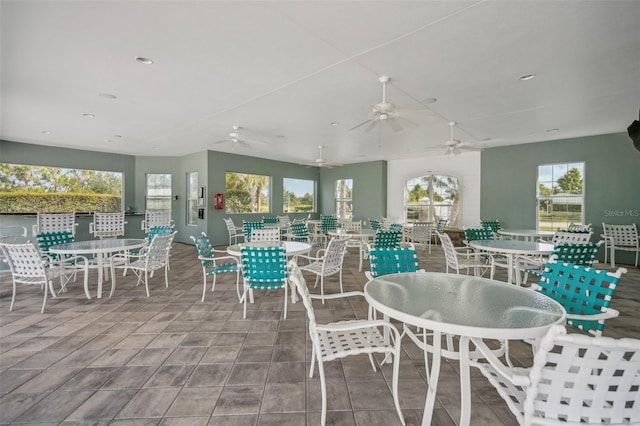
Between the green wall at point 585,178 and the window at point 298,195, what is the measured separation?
652 centimetres

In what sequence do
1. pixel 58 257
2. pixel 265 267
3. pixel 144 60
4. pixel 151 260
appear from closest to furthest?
pixel 265 267 → pixel 144 60 → pixel 151 260 → pixel 58 257

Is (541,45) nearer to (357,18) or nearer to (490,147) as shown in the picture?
(357,18)

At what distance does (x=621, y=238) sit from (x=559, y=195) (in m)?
1.65

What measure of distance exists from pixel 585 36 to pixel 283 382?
4.23 metres

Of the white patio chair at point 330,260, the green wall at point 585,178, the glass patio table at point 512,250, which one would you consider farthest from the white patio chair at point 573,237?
the white patio chair at point 330,260

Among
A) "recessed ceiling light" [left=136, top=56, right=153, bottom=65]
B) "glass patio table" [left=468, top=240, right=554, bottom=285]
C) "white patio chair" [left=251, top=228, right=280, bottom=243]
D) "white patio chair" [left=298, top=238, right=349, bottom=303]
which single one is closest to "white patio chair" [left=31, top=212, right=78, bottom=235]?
"white patio chair" [left=251, top=228, right=280, bottom=243]

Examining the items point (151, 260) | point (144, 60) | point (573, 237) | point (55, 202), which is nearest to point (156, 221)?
point (55, 202)

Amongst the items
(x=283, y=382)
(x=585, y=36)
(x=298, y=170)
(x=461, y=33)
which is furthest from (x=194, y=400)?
(x=298, y=170)

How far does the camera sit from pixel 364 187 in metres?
11.4

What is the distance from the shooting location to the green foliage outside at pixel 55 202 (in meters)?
7.58

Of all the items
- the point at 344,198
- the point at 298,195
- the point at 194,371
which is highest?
the point at 298,195

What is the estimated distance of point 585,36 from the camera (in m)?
2.84

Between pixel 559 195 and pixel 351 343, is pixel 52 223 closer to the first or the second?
pixel 351 343

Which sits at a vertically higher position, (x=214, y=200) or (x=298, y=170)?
(x=298, y=170)
